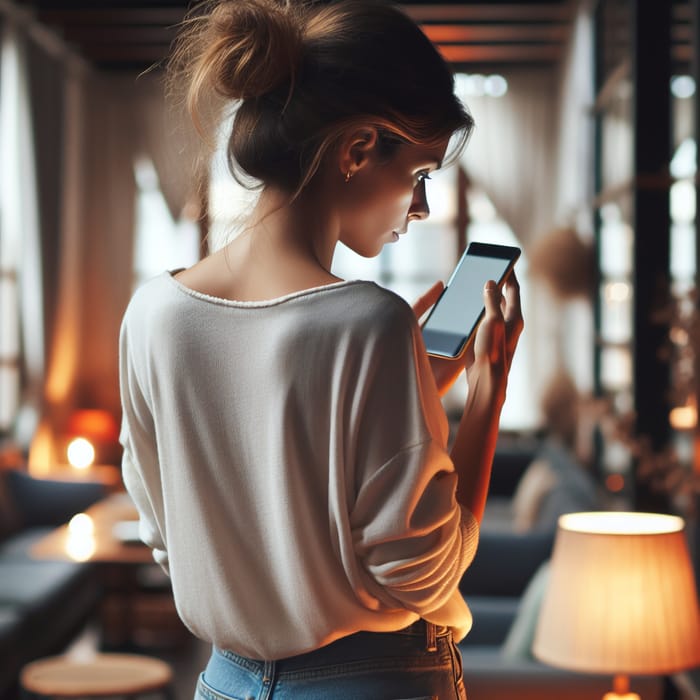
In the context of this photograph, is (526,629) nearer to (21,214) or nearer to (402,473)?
(402,473)

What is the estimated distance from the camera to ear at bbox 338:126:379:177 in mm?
988

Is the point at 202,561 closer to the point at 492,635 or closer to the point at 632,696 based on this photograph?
the point at 632,696

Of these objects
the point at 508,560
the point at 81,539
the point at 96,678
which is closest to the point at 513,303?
the point at 96,678

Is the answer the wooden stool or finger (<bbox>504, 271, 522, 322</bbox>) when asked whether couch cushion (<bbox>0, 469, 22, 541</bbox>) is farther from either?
finger (<bbox>504, 271, 522, 322</bbox>)

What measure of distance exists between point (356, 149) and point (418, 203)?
0.10 meters

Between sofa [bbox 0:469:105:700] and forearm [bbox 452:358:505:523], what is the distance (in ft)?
11.5

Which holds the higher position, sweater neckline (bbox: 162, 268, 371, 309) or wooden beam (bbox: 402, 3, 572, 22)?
wooden beam (bbox: 402, 3, 572, 22)

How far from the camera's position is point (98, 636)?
566 centimetres

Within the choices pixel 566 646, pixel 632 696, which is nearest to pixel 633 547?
pixel 566 646

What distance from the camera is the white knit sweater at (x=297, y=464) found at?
929 mm

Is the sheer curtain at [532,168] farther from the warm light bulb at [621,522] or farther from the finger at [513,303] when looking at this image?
the finger at [513,303]

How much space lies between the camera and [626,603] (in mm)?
2131

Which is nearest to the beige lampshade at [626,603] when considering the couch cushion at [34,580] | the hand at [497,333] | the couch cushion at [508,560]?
the hand at [497,333]

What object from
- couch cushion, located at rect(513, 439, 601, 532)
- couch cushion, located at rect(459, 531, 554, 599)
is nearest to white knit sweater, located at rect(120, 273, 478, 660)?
couch cushion, located at rect(459, 531, 554, 599)
